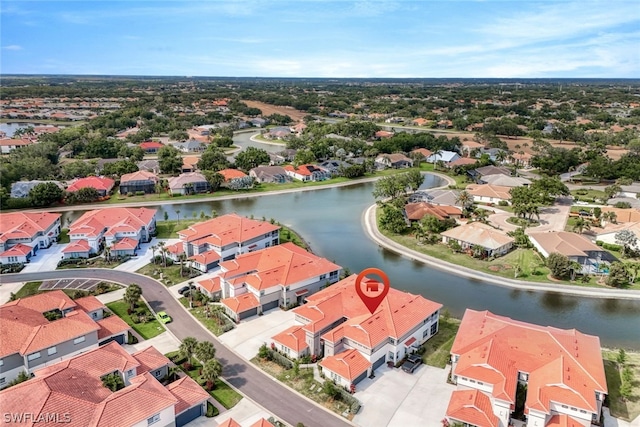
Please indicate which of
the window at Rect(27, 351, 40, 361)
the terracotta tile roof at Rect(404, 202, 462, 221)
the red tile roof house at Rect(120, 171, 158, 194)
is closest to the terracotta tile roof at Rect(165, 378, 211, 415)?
the window at Rect(27, 351, 40, 361)

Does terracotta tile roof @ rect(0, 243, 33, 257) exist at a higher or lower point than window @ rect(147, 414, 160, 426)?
lower

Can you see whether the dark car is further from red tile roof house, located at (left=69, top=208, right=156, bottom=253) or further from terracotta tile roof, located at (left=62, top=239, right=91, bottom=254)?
terracotta tile roof, located at (left=62, top=239, right=91, bottom=254)

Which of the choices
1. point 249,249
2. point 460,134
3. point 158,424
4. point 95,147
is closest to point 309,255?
point 249,249

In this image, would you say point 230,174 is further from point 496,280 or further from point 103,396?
point 103,396

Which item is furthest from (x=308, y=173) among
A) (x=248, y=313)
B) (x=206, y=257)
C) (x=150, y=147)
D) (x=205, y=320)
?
(x=205, y=320)

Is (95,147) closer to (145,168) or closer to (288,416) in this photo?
(145,168)

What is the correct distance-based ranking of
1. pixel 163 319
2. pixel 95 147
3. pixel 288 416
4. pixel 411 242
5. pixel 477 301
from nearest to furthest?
pixel 288 416, pixel 163 319, pixel 477 301, pixel 411 242, pixel 95 147
